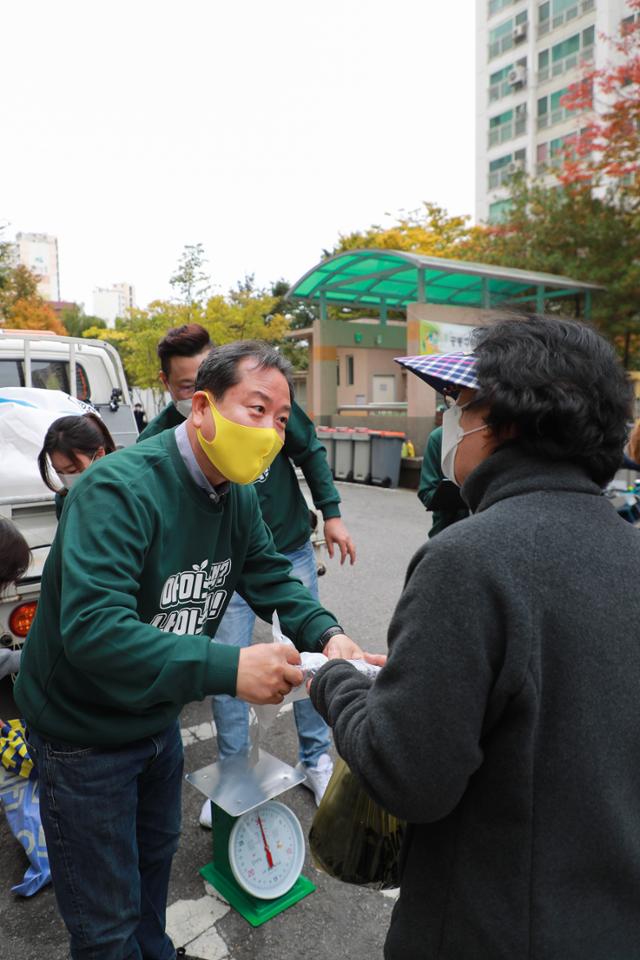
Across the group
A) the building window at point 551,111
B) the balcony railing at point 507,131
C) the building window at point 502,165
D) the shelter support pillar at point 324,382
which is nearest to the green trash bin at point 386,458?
Result: the shelter support pillar at point 324,382

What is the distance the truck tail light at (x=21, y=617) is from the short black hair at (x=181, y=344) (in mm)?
1279

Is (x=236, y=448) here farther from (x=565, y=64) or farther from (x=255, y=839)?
(x=565, y=64)

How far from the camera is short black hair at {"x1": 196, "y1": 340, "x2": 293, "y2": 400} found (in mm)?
1821

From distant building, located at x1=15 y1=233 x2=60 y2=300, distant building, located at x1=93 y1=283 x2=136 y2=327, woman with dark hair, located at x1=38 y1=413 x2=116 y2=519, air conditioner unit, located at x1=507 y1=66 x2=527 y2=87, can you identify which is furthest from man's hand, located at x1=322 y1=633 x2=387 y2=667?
distant building, located at x1=93 y1=283 x2=136 y2=327

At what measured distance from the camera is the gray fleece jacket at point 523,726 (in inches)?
40.9

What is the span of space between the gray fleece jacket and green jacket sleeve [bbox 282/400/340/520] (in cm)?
228

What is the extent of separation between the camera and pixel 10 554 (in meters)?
2.48

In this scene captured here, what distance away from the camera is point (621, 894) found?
1.14 meters

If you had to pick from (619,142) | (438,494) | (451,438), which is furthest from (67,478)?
(619,142)

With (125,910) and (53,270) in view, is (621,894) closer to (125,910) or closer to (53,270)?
(125,910)

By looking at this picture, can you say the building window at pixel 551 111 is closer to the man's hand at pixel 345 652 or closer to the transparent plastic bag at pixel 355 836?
the man's hand at pixel 345 652

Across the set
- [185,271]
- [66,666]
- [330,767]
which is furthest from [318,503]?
[185,271]

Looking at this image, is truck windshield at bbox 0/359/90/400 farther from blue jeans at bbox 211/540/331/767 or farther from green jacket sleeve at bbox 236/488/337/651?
green jacket sleeve at bbox 236/488/337/651

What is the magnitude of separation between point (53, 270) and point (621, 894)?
386 ft
